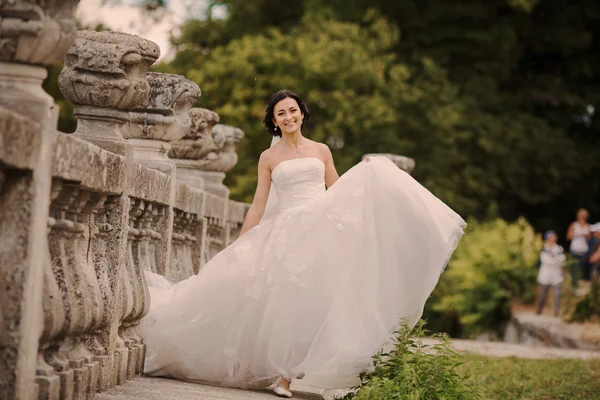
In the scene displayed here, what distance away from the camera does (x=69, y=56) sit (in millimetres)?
6156

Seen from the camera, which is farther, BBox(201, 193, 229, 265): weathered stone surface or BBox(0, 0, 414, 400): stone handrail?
BBox(201, 193, 229, 265): weathered stone surface

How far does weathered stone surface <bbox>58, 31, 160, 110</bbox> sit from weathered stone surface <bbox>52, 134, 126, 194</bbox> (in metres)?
0.37

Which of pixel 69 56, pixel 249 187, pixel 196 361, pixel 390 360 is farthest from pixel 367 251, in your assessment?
pixel 249 187

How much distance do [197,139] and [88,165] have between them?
17.1ft

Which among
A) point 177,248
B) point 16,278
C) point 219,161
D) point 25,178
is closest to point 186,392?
point 16,278

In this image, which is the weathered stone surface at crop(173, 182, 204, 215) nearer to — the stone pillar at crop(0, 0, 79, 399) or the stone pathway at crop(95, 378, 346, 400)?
the stone pathway at crop(95, 378, 346, 400)

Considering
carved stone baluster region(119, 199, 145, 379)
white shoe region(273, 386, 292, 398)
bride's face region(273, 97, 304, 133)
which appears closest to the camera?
carved stone baluster region(119, 199, 145, 379)

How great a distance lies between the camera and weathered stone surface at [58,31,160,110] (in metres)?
6.17

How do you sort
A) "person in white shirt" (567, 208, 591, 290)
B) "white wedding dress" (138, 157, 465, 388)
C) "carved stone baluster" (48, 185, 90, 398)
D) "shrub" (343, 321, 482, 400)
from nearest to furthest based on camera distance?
"carved stone baluster" (48, 185, 90, 398), "shrub" (343, 321, 482, 400), "white wedding dress" (138, 157, 465, 388), "person in white shirt" (567, 208, 591, 290)

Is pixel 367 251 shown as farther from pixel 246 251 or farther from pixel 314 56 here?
pixel 314 56

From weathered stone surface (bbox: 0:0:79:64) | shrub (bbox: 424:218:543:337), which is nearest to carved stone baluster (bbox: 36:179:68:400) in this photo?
weathered stone surface (bbox: 0:0:79:64)

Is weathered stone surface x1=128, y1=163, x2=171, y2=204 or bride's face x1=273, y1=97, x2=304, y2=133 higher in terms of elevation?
bride's face x1=273, y1=97, x2=304, y2=133

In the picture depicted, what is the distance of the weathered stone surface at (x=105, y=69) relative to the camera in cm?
617

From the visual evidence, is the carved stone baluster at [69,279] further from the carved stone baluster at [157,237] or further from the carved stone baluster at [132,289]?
the carved stone baluster at [157,237]
